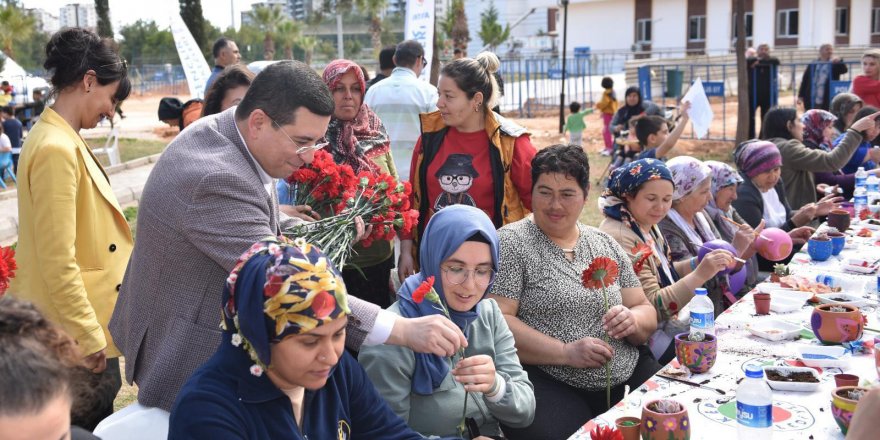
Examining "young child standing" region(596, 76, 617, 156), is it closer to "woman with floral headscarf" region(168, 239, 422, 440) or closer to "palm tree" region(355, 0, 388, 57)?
"woman with floral headscarf" region(168, 239, 422, 440)

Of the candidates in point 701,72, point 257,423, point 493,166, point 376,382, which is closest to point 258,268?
point 257,423

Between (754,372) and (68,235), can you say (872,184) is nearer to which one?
(754,372)

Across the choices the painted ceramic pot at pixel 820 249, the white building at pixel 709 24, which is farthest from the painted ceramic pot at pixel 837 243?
the white building at pixel 709 24

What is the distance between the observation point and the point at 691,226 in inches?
181

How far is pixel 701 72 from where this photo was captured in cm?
3006

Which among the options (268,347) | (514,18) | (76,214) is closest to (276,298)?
(268,347)

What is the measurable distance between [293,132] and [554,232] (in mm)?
1443

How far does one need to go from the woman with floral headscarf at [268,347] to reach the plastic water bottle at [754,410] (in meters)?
1.13

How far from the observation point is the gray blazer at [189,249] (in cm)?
223

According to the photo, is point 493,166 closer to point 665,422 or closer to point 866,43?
point 665,422

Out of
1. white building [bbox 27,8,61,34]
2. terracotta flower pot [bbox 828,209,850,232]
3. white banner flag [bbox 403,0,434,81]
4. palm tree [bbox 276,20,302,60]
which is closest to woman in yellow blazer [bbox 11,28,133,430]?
terracotta flower pot [bbox 828,209,850,232]

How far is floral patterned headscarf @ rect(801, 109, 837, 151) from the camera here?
6902 mm

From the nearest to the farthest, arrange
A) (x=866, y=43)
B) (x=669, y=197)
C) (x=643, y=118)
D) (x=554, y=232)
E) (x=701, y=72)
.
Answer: (x=554, y=232) < (x=669, y=197) < (x=643, y=118) < (x=701, y=72) < (x=866, y=43)

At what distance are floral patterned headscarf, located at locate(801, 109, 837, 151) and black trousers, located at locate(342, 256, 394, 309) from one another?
172 inches
